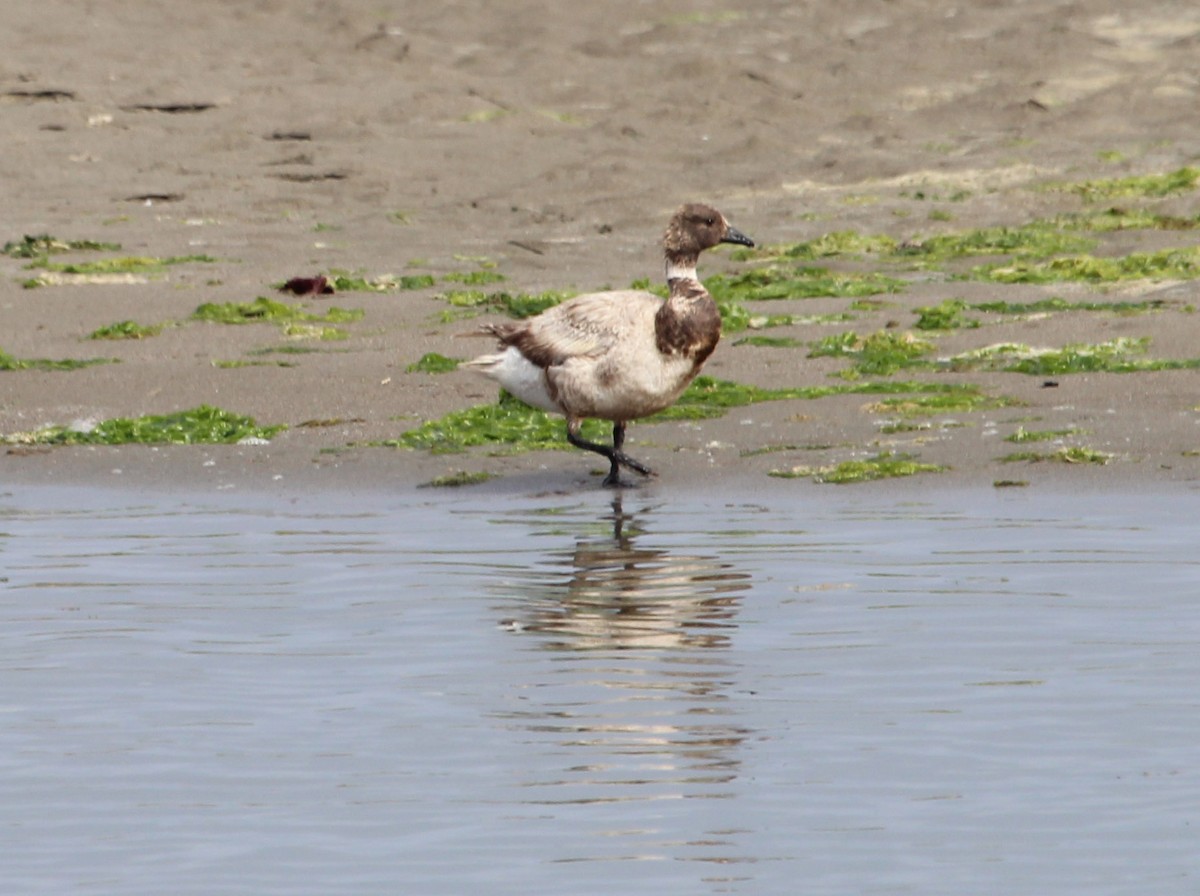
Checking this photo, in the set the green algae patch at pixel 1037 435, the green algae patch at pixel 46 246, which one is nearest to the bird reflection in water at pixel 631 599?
the green algae patch at pixel 1037 435

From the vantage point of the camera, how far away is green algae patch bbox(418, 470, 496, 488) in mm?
13734

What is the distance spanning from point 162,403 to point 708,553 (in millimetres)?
5944

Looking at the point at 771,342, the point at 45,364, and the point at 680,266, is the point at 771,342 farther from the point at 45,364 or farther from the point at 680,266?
the point at 45,364

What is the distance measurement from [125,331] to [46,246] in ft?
13.5

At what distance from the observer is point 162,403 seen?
1611 centimetres

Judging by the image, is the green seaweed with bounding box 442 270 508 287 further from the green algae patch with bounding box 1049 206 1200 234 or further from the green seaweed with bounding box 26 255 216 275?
the green algae patch with bounding box 1049 206 1200 234

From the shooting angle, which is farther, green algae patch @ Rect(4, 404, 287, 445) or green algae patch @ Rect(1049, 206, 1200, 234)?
green algae patch @ Rect(1049, 206, 1200, 234)

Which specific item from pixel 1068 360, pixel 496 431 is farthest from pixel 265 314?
pixel 1068 360

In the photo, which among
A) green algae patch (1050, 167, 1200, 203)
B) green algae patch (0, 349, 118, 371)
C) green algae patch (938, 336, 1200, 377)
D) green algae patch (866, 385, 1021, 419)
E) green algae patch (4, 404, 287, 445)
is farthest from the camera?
green algae patch (1050, 167, 1200, 203)

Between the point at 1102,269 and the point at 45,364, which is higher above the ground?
the point at 1102,269

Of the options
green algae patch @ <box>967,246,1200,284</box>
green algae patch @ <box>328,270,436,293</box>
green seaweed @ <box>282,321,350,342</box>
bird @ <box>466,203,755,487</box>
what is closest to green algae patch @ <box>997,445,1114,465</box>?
bird @ <box>466,203,755,487</box>

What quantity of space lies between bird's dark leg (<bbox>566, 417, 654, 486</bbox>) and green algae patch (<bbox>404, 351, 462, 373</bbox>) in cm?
290

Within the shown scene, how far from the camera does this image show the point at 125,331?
18328mm

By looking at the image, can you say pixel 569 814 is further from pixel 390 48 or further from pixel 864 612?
pixel 390 48
